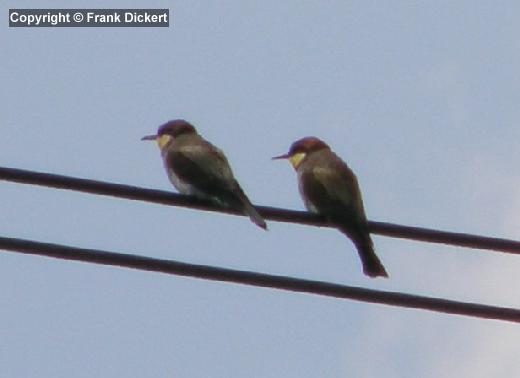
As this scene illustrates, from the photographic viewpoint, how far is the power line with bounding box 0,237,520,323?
5.73m

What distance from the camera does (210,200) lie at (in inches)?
331

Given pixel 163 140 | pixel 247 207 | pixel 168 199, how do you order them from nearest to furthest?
pixel 168 199
pixel 247 207
pixel 163 140

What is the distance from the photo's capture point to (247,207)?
7801 mm

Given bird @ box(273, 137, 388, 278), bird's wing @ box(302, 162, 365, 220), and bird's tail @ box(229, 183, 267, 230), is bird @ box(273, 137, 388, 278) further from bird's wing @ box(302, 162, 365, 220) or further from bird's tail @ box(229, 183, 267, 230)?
bird's tail @ box(229, 183, 267, 230)

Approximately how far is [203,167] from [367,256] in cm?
138

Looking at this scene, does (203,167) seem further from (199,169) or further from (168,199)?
(168,199)

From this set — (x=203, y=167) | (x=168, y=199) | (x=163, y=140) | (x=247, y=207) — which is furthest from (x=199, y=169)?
(x=168, y=199)

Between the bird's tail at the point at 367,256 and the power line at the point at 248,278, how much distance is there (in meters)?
2.23

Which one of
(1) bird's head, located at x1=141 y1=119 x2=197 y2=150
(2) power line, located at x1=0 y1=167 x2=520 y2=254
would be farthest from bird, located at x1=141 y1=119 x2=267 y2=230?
(2) power line, located at x1=0 y1=167 x2=520 y2=254

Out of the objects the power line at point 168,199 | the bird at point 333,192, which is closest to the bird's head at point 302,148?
the bird at point 333,192

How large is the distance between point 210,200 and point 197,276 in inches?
102

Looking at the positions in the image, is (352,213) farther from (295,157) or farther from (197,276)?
(197,276)

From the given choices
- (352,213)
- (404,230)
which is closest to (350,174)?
(352,213)

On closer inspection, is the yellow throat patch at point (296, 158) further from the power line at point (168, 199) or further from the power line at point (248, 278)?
the power line at point (248, 278)
